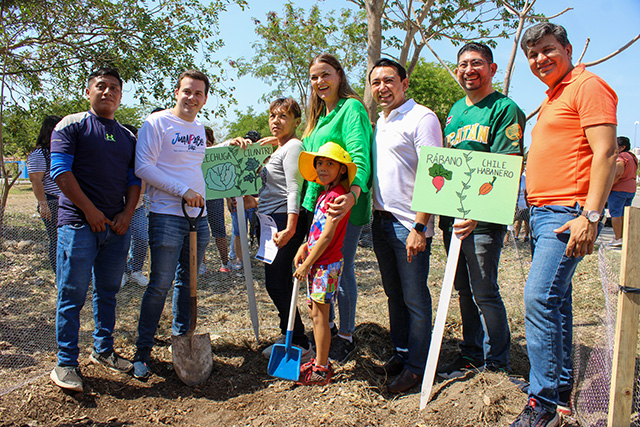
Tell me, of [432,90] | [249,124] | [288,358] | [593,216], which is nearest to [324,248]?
[288,358]

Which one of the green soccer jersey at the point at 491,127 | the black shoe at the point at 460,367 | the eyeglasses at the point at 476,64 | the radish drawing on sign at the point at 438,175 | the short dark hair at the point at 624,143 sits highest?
the short dark hair at the point at 624,143

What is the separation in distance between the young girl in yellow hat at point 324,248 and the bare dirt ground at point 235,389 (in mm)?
332

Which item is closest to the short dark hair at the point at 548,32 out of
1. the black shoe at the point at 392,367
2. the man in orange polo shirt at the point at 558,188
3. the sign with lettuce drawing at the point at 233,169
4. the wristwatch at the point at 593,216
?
the man in orange polo shirt at the point at 558,188

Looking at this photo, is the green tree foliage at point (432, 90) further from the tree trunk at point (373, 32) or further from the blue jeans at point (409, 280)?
the blue jeans at point (409, 280)

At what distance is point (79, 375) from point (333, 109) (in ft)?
8.19

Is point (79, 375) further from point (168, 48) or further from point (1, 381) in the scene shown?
point (168, 48)

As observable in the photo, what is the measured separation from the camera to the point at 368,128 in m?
3.15

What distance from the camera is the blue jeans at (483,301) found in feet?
9.30

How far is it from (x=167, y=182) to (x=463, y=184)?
198 cm

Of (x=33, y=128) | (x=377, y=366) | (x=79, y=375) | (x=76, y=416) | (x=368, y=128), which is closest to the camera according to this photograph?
(x=76, y=416)

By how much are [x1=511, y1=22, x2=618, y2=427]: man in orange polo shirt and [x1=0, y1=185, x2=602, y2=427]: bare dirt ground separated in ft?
1.32

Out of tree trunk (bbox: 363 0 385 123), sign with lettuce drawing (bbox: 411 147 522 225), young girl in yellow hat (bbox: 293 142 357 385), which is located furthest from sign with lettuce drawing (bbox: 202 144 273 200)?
tree trunk (bbox: 363 0 385 123)

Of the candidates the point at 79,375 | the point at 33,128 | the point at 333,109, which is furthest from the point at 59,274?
the point at 33,128

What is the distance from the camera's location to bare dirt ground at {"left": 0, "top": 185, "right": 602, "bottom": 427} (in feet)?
8.79
